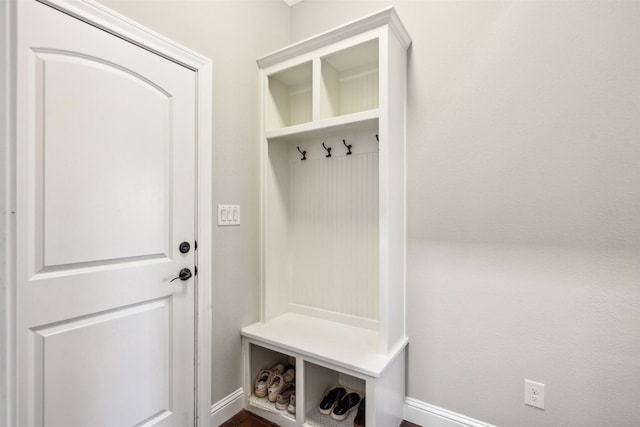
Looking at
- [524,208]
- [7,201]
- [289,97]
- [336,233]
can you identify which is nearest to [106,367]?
[7,201]

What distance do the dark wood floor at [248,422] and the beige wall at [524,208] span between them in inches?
25.5

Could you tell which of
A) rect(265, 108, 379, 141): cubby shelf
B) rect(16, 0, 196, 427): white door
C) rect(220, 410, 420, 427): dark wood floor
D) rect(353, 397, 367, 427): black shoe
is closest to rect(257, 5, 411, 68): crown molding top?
rect(265, 108, 379, 141): cubby shelf

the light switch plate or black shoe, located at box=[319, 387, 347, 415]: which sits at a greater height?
the light switch plate

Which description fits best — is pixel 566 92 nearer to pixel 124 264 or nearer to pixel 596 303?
pixel 596 303

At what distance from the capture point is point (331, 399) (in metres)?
1.76

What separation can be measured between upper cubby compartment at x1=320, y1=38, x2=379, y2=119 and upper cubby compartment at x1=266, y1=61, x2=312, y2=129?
6.7 inches

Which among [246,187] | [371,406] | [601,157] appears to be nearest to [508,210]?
[601,157]

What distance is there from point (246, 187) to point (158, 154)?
0.57 m

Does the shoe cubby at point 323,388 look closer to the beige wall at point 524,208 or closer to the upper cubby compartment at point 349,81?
the beige wall at point 524,208

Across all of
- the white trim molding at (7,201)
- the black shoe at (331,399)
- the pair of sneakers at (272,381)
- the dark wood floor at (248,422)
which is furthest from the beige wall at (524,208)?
the white trim molding at (7,201)

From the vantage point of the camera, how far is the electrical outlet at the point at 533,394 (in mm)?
1424

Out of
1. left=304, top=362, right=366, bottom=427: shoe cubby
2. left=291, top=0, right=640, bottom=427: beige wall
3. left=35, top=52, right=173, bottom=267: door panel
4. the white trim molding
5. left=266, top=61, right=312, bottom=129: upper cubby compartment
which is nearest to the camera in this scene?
the white trim molding

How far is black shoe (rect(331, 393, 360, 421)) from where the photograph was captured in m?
1.65

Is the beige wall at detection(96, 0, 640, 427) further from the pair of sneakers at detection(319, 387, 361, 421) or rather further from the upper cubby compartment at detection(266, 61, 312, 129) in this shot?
the pair of sneakers at detection(319, 387, 361, 421)
